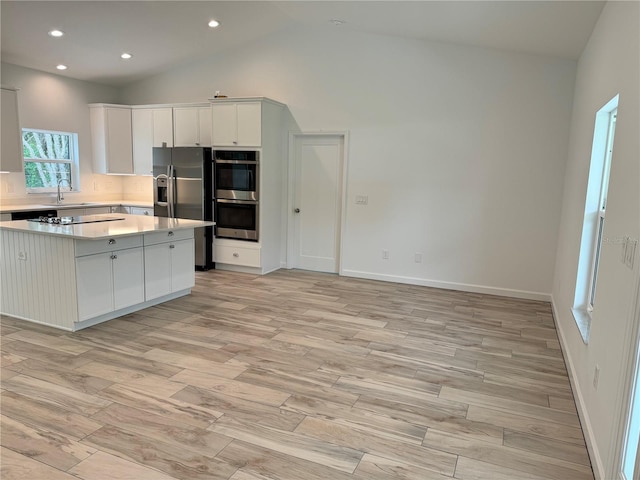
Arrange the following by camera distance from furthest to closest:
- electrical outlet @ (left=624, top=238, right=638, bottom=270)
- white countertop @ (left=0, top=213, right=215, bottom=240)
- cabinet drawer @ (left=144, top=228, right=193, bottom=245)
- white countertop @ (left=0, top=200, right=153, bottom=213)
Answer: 1. white countertop @ (left=0, top=200, right=153, bottom=213)
2. cabinet drawer @ (left=144, top=228, right=193, bottom=245)
3. white countertop @ (left=0, top=213, right=215, bottom=240)
4. electrical outlet @ (left=624, top=238, right=638, bottom=270)

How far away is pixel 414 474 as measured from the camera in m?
2.15

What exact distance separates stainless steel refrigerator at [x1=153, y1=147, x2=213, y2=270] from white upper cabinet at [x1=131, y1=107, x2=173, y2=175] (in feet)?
1.63

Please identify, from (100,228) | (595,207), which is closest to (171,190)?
(100,228)

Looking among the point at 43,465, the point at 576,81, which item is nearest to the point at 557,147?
the point at 576,81

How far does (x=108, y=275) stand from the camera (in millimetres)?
3998

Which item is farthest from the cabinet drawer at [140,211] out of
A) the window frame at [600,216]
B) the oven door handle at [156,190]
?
the window frame at [600,216]

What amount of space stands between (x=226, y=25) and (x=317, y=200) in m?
2.61

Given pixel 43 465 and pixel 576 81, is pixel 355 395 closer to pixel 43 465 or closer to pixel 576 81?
pixel 43 465

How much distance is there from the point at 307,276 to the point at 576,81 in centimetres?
402

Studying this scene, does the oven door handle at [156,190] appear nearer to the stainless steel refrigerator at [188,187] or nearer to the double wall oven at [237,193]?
the stainless steel refrigerator at [188,187]

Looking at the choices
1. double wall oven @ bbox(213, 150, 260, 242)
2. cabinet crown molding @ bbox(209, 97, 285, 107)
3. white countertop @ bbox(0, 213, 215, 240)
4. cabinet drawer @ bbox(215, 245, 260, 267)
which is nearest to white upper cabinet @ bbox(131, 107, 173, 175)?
cabinet crown molding @ bbox(209, 97, 285, 107)

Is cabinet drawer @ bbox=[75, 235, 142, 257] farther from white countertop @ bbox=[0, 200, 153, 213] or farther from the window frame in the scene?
the window frame

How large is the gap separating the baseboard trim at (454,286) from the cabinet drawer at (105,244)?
9.76 ft

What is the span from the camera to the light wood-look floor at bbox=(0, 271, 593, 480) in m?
2.21
